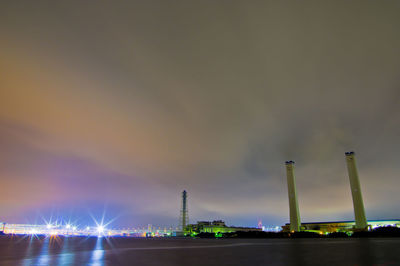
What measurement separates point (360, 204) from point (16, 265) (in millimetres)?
121988

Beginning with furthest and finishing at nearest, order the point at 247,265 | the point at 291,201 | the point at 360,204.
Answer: the point at 291,201 → the point at 360,204 → the point at 247,265

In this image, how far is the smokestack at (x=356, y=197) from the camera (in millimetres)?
105812

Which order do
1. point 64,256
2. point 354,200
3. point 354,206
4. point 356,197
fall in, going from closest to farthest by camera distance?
point 64,256 → point 356,197 → point 354,200 → point 354,206

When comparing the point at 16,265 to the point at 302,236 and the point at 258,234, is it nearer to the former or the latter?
the point at 302,236

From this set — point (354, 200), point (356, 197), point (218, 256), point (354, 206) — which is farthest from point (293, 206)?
point (218, 256)

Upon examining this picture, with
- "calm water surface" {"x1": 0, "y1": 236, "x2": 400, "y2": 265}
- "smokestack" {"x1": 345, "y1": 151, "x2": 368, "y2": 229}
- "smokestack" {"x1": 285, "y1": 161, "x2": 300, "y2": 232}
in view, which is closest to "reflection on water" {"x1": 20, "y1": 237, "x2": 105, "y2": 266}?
"calm water surface" {"x1": 0, "y1": 236, "x2": 400, "y2": 265}

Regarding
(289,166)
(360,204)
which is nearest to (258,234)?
(289,166)

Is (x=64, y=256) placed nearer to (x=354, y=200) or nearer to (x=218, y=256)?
(x=218, y=256)

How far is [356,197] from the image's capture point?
107m

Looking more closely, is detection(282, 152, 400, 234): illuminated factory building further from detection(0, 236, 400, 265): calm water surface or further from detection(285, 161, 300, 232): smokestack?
detection(0, 236, 400, 265): calm water surface

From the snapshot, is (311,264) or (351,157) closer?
(311,264)

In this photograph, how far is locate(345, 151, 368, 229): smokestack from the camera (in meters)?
106

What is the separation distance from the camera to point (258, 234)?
13212 centimetres

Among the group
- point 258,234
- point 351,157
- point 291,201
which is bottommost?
point 258,234
